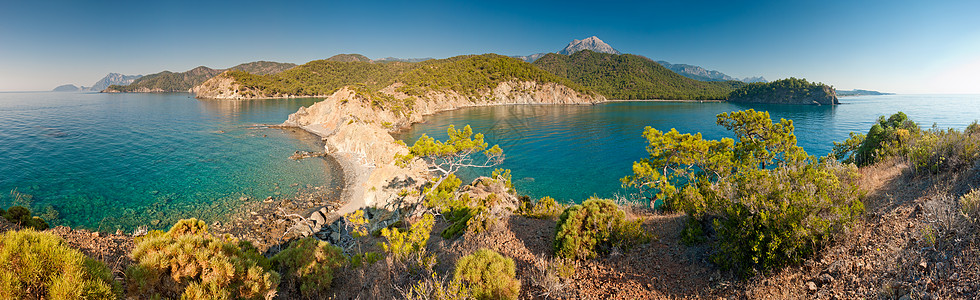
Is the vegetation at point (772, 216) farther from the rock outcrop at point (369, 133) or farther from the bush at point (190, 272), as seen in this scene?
the rock outcrop at point (369, 133)

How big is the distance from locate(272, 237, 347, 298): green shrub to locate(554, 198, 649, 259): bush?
18.2 feet

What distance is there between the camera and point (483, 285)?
629 cm

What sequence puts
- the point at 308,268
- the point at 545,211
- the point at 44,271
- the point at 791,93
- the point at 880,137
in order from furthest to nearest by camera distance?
1. the point at 791,93
2. the point at 880,137
3. the point at 545,211
4. the point at 308,268
5. the point at 44,271

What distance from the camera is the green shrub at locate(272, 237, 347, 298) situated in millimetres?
7555

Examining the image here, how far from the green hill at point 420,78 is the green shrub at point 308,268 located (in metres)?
88.5

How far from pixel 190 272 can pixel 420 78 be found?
385 feet

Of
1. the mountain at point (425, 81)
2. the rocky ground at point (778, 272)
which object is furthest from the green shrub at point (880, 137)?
the mountain at point (425, 81)

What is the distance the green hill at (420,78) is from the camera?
120 m

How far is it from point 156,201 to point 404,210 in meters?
18.0

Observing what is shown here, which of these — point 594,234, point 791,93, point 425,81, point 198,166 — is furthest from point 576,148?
point 791,93

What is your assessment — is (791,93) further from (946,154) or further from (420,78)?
(946,154)

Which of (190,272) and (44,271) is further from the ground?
(44,271)

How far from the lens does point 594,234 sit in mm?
8055

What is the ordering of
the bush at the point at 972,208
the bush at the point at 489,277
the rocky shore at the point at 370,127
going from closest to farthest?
the bush at the point at 972,208
the bush at the point at 489,277
the rocky shore at the point at 370,127
